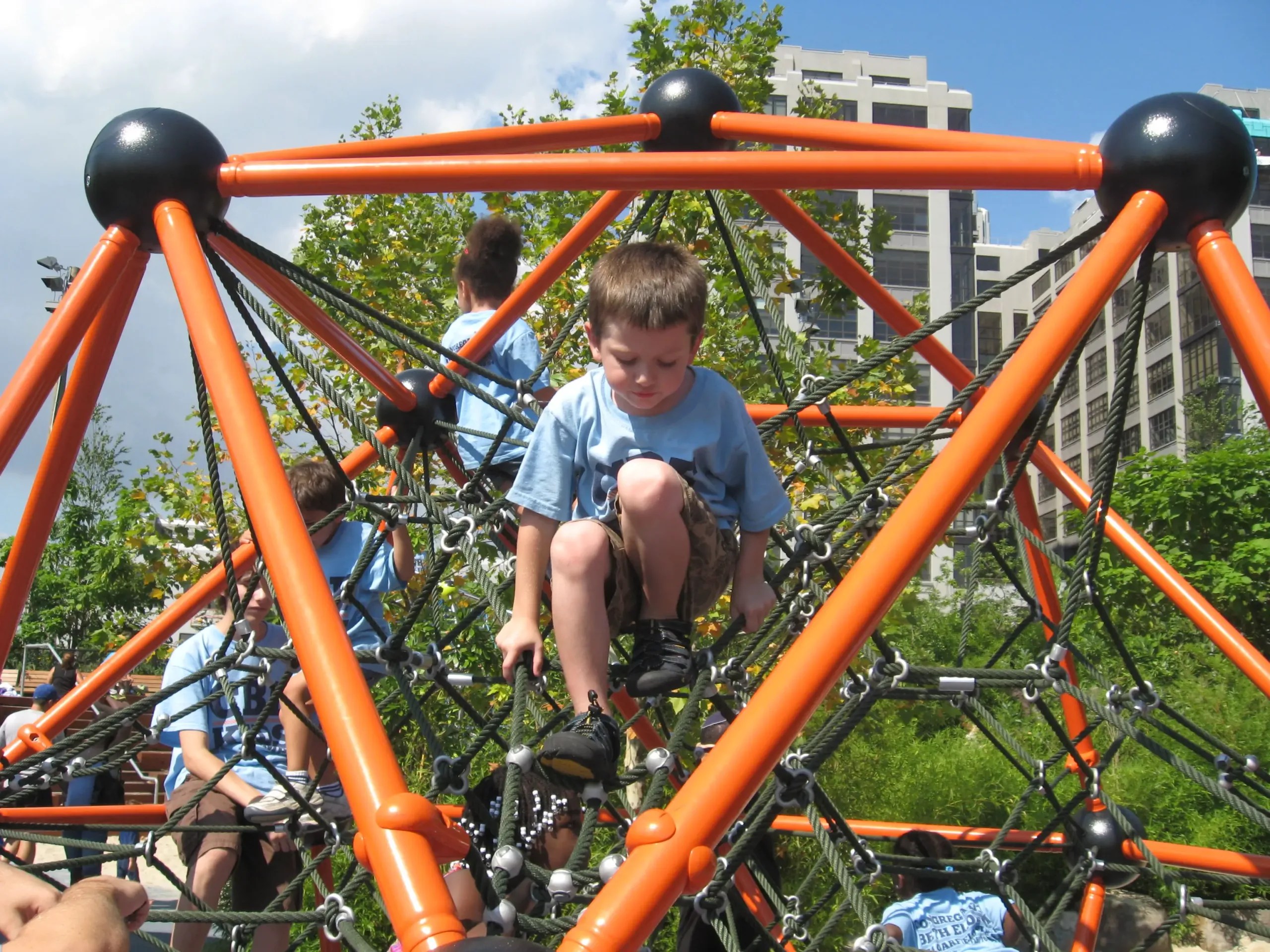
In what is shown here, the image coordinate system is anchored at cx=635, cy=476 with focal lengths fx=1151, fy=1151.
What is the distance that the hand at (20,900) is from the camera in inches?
50.2

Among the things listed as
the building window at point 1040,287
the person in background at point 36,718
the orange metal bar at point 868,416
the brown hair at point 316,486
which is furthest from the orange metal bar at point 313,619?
the building window at point 1040,287

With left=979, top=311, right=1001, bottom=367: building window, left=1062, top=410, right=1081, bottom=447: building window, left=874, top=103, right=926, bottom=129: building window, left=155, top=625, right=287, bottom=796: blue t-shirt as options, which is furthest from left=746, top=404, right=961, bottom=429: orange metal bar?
left=874, top=103, right=926, bottom=129: building window

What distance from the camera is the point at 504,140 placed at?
8.11 ft

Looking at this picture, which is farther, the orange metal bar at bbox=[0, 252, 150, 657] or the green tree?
the green tree

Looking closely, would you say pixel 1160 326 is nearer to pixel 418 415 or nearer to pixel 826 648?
pixel 418 415

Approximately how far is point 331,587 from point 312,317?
697 millimetres

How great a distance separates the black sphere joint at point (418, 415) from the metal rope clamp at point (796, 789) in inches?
61.9

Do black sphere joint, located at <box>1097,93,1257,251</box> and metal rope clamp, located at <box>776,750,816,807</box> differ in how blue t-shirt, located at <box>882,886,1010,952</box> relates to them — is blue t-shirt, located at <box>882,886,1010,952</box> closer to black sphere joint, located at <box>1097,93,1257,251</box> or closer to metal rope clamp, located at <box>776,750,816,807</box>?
metal rope clamp, located at <box>776,750,816,807</box>

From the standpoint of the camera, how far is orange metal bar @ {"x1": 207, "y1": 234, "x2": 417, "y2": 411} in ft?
6.93

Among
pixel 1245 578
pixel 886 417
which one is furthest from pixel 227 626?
pixel 1245 578

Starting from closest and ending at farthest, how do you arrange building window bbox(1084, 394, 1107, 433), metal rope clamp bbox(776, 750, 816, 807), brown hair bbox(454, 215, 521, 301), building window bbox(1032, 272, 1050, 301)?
metal rope clamp bbox(776, 750, 816, 807)
brown hair bbox(454, 215, 521, 301)
building window bbox(1084, 394, 1107, 433)
building window bbox(1032, 272, 1050, 301)

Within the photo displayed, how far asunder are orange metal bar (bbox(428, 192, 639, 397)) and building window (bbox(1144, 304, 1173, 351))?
3187cm

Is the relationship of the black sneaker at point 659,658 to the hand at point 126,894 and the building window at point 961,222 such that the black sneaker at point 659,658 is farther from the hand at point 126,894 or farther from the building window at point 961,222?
the building window at point 961,222

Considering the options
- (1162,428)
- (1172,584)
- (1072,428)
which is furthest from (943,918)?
(1072,428)
